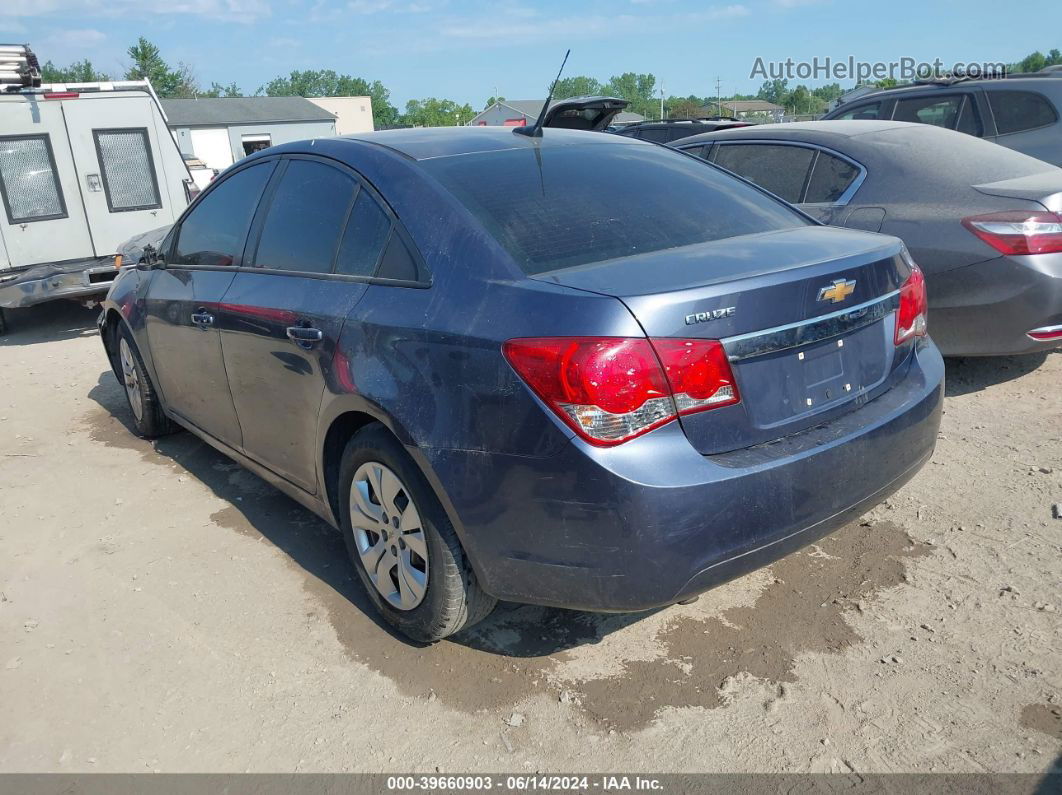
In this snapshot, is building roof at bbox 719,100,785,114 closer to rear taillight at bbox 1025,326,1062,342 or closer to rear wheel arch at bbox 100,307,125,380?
rear taillight at bbox 1025,326,1062,342

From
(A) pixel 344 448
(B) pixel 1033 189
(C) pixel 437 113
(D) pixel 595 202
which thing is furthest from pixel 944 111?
(C) pixel 437 113

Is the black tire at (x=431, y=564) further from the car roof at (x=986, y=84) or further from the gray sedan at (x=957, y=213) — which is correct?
the car roof at (x=986, y=84)

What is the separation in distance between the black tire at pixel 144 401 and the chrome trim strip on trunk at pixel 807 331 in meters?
3.84

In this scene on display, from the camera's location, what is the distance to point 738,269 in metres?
2.51

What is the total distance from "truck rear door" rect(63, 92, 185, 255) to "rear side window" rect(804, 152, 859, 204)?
26.2ft

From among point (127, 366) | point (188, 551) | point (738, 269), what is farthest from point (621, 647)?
point (127, 366)

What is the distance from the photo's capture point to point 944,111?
27.3 feet

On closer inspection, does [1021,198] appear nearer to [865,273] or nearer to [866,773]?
[865,273]

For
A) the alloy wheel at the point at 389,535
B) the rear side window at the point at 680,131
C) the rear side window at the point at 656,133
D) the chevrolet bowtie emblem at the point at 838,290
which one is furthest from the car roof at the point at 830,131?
the rear side window at the point at 656,133

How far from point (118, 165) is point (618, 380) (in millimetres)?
9506

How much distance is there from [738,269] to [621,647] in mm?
1372

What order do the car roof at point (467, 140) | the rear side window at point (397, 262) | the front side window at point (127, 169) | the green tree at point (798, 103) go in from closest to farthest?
the rear side window at point (397, 262) < the car roof at point (467, 140) < the front side window at point (127, 169) < the green tree at point (798, 103)

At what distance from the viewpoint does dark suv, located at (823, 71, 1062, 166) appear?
775 cm

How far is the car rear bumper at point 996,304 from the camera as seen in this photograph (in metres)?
4.52
